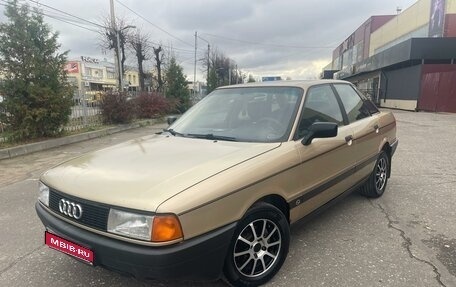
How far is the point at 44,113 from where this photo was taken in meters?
10.5

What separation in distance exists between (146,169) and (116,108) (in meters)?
13.2

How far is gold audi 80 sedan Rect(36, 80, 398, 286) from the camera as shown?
2330 millimetres

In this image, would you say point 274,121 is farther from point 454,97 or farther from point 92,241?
point 454,97

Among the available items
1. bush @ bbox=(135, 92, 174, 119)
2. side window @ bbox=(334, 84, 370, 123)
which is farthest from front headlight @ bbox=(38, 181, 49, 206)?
bush @ bbox=(135, 92, 174, 119)

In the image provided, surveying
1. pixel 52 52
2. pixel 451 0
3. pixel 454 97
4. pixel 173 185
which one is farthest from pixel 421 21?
pixel 173 185

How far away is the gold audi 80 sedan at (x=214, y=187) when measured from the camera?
2.33 metres

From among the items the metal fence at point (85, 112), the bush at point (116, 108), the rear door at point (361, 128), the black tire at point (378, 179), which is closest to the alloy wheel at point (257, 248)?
the rear door at point (361, 128)

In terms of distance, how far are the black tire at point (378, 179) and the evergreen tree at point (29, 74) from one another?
9013 millimetres

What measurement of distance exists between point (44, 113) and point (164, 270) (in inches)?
380

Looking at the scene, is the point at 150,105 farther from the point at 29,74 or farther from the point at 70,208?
the point at 70,208

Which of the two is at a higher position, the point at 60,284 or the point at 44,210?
the point at 44,210

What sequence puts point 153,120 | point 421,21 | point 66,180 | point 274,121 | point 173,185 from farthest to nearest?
point 421,21
point 153,120
point 274,121
point 66,180
point 173,185

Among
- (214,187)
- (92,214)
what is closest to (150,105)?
(92,214)

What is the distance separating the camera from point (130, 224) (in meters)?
2.34
